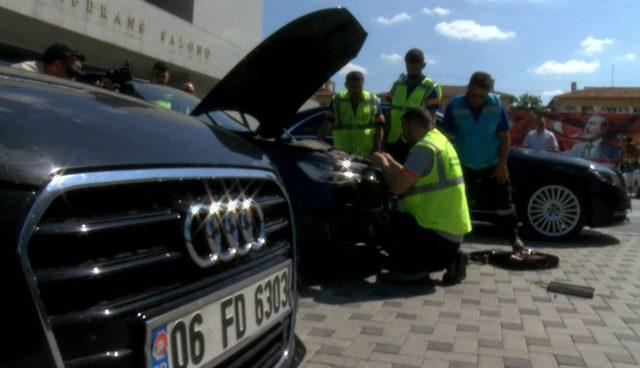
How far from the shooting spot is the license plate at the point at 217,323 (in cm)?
151

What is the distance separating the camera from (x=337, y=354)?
130 inches

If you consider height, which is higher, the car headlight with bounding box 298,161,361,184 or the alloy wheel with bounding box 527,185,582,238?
the car headlight with bounding box 298,161,361,184

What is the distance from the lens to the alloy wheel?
7.19 meters

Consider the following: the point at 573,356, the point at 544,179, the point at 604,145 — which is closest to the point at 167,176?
the point at 573,356

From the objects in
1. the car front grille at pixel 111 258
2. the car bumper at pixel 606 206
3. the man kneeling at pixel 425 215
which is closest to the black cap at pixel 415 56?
the man kneeling at pixel 425 215

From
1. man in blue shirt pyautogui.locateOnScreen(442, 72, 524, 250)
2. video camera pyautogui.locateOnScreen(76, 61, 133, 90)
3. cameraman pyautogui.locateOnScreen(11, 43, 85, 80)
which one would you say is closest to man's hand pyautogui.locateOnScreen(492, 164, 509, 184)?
man in blue shirt pyautogui.locateOnScreen(442, 72, 524, 250)

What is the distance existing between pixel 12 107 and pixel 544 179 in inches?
260

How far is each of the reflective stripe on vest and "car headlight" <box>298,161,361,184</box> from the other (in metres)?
1.98

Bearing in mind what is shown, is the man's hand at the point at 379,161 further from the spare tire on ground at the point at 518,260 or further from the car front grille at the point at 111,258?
the car front grille at the point at 111,258

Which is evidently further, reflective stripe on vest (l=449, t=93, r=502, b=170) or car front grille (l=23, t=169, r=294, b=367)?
reflective stripe on vest (l=449, t=93, r=502, b=170)

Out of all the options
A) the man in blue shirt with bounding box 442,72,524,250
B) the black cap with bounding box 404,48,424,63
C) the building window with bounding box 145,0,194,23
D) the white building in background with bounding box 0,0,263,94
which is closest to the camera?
the man in blue shirt with bounding box 442,72,524,250

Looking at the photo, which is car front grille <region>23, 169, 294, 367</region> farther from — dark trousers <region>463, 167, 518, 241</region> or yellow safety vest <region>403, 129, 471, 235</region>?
dark trousers <region>463, 167, 518, 241</region>

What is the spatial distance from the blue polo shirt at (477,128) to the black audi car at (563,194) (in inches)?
44.2

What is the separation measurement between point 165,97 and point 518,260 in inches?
127
